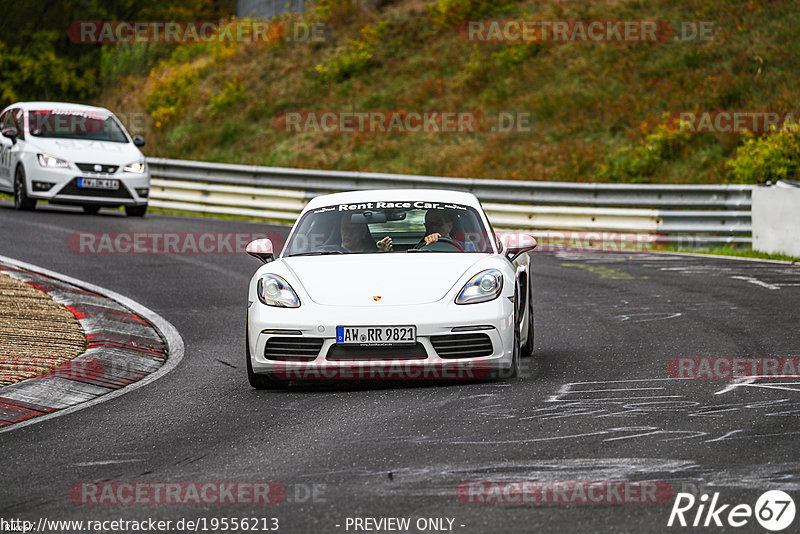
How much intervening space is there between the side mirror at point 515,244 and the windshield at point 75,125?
47.2ft

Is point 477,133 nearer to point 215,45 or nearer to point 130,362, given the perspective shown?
point 215,45

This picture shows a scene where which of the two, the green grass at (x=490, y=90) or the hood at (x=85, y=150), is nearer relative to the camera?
the hood at (x=85, y=150)

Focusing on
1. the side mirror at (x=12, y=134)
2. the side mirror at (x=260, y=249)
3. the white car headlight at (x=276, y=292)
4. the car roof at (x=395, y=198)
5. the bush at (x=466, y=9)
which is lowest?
the white car headlight at (x=276, y=292)

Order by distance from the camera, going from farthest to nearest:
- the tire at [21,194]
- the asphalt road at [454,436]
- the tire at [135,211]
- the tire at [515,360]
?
1. the tire at [135,211]
2. the tire at [21,194]
3. the tire at [515,360]
4. the asphalt road at [454,436]

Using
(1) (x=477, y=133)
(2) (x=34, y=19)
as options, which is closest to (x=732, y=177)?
(1) (x=477, y=133)

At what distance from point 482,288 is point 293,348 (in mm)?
1320

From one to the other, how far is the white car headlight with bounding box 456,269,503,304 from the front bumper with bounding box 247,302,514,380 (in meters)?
0.07

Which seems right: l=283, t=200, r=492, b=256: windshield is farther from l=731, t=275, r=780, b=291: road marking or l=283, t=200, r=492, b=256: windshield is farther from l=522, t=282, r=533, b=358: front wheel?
l=731, t=275, r=780, b=291: road marking

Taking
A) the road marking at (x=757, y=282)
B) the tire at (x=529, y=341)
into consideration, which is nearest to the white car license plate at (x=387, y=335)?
the tire at (x=529, y=341)

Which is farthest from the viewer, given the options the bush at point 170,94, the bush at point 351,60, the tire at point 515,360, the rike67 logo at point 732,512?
the bush at point 170,94

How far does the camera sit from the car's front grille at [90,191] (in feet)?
67.4

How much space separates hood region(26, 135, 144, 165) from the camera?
814 inches

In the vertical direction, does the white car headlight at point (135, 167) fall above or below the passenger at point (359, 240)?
above

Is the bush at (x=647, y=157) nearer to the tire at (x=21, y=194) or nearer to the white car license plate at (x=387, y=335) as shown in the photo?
the tire at (x=21, y=194)
